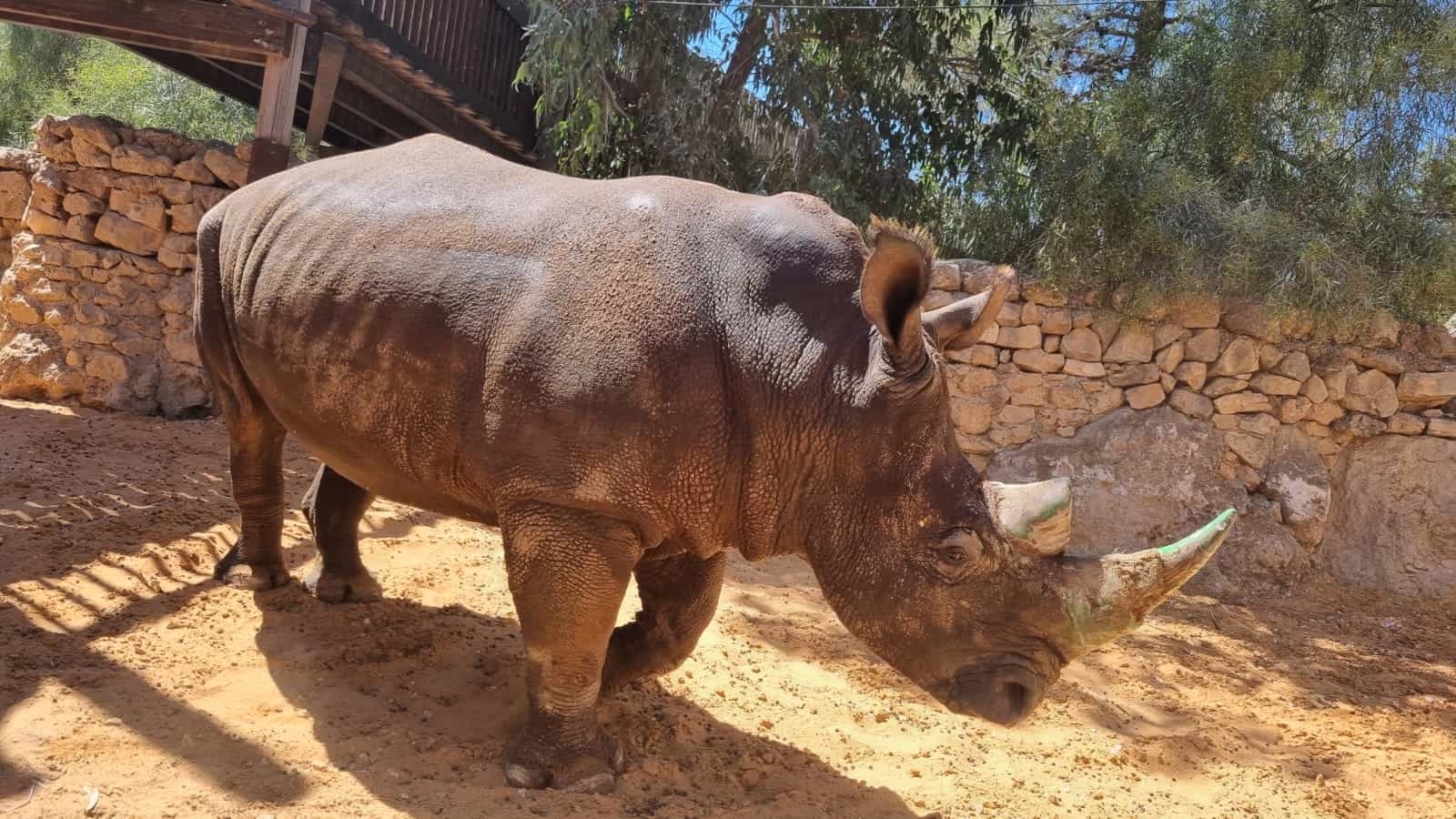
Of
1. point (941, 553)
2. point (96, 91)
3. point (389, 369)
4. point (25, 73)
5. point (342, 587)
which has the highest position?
point (25, 73)

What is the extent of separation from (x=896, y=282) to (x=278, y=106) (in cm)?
708

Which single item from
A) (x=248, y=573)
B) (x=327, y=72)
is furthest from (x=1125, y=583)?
(x=327, y=72)

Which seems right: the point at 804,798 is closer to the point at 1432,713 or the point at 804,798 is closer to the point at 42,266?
the point at 1432,713

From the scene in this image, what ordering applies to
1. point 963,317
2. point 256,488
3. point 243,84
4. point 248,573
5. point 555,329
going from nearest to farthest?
point 555,329 < point 963,317 < point 256,488 < point 248,573 < point 243,84

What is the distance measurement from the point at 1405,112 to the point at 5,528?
32.3ft

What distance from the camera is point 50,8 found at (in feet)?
26.6

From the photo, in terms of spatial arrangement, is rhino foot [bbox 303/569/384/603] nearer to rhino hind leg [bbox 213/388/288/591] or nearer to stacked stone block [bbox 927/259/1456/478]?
rhino hind leg [bbox 213/388/288/591]

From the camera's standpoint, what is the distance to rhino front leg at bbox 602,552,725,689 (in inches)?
156

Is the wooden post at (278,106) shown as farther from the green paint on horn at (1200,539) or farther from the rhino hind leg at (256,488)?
the green paint on horn at (1200,539)

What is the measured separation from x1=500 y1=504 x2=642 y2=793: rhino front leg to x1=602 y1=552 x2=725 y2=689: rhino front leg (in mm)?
497

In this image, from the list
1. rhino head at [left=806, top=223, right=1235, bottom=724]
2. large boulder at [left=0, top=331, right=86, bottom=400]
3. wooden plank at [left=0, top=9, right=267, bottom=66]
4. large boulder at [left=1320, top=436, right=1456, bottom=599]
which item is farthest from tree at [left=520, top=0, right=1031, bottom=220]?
rhino head at [left=806, top=223, right=1235, bottom=724]

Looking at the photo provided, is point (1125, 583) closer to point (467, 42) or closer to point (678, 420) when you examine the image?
point (678, 420)

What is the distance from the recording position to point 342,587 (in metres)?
4.80

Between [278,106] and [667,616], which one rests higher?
[278,106]
